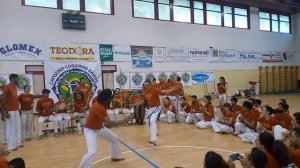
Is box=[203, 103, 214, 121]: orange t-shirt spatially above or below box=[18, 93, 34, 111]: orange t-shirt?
below

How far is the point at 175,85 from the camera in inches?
518

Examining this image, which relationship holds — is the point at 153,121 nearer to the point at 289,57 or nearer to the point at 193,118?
the point at 193,118

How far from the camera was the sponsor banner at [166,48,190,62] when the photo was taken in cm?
1955

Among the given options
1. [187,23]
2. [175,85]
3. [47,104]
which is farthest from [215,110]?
[187,23]

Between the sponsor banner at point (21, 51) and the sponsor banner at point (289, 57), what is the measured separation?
20981mm

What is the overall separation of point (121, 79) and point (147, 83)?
25.4 feet

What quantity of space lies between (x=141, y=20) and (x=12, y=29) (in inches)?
295

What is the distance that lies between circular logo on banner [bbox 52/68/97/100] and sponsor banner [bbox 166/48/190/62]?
5.63 m

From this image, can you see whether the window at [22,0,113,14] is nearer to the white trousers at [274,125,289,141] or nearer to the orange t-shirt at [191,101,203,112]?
the orange t-shirt at [191,101,203,112]

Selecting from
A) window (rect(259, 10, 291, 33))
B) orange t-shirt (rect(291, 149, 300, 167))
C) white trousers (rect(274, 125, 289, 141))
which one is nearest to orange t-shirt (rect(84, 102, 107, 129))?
orange t-shirt (rect(291, 149, 300, 167))

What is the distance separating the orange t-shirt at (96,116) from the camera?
231 inches

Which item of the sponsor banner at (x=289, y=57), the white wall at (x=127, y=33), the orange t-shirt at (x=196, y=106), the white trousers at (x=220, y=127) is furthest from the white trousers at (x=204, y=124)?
the sponsor banner at (x=289, y=57)

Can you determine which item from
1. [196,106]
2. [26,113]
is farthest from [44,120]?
[196,106]

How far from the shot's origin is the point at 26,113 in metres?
9.86
